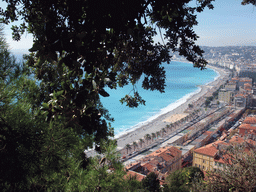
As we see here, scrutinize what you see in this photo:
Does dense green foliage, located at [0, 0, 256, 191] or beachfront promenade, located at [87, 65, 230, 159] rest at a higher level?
dense green foliage, located at [0, 0, 256, 191]

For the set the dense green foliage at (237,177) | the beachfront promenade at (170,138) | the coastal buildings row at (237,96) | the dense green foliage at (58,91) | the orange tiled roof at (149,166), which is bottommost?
the beachfront promenade at (170,138)

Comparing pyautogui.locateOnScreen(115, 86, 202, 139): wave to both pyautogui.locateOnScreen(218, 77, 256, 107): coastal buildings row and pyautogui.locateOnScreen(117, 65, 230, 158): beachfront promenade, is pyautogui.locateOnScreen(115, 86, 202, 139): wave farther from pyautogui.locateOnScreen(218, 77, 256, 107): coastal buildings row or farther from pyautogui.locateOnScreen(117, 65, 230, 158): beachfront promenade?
pyautogui.locateOnScreen(218, 77, 256, 107): coastal buildings row

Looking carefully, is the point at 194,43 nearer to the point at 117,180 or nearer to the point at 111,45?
the point at 111,45

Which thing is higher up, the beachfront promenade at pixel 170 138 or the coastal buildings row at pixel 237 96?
the coastal buildings row at pixel 237 96

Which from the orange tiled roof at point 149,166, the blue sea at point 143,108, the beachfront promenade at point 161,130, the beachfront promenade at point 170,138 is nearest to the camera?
the orange tiled roof at point 149,166

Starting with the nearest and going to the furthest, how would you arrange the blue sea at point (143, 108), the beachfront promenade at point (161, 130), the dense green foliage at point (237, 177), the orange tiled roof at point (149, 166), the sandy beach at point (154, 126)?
the dense green foliage at point (237, 177) → the orange tiled roof at point (149, 166) → the beachfront promenade at point (161, 130) → the sandy beach at point (154, 126) → the blue sea at point (143, 108)

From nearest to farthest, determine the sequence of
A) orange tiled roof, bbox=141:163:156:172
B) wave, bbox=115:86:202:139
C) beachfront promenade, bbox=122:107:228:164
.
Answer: orange tiled roof, bbox=141:163:156:172 → beachfront promenade, bbox=122:107:228:164 → wave, bbox=115:86:202:139

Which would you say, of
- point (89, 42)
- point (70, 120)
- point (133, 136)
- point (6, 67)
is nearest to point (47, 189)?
point (70, 120)

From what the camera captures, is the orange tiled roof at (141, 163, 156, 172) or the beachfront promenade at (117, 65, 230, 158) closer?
the orange tiled roof at (141, 163, 156, 172)

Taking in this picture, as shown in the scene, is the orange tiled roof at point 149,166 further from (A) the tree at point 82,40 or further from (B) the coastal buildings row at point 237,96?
(B) the coastal buildings row at point 237,96

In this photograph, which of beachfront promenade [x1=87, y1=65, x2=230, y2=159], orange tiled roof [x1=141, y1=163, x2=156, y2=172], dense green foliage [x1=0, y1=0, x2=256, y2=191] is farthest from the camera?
beachfront promenade [x1=87, y1=65, x2=230, y2=159]

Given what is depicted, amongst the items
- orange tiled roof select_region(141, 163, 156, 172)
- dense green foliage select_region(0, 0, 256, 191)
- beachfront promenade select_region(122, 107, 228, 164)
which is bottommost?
beachfront promenade select_region(122, 107, 228, 164)

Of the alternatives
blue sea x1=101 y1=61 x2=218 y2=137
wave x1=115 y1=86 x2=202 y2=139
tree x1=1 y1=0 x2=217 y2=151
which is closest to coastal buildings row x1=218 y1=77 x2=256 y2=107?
wave x1=115 y1=86 x2=202 y2=139

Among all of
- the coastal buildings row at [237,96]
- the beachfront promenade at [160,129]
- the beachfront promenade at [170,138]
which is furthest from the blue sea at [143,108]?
the coastal buildings row at [237,96]
